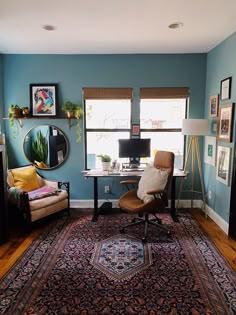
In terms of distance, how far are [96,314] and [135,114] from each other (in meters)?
2.96

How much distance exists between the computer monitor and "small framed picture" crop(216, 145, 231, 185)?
3.55ft

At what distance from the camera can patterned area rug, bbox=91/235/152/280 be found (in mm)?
2318

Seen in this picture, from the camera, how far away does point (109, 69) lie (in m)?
3.92

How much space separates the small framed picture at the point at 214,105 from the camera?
3.51 meters

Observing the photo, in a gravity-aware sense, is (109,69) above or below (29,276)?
above

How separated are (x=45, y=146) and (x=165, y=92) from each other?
222cm

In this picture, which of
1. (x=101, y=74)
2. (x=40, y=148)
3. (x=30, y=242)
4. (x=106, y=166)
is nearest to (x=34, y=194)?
(x=30, y=242)

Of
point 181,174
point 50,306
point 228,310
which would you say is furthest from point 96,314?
point 181,174

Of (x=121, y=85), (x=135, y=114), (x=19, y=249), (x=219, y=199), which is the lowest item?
(x=19, y=249)

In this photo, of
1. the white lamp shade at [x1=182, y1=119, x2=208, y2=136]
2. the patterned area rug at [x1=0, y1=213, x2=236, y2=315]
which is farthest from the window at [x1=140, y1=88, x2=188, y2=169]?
the patterned area rug at [x1=0, y1=213, x2=236, y2=315]

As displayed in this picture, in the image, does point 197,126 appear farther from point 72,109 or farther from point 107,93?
point 72,109

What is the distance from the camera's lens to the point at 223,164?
129 inches

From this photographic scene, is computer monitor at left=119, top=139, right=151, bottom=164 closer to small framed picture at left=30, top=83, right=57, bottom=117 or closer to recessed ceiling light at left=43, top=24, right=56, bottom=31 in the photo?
small framed picture at left=30, top=83, right=57, bottom=117

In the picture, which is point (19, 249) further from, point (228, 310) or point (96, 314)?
point (228, 310)
